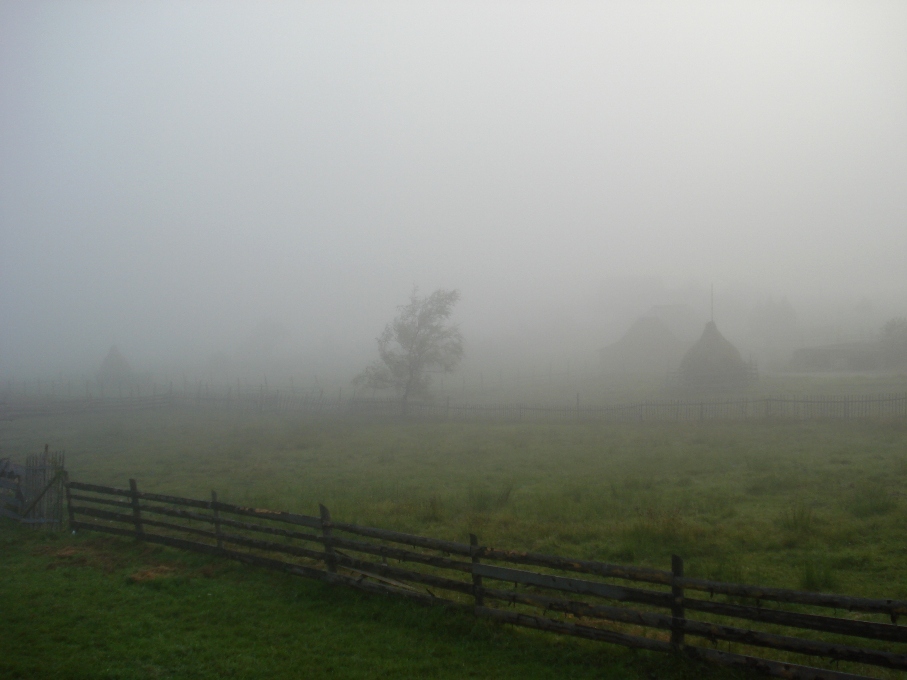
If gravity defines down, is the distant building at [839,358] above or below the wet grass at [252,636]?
above

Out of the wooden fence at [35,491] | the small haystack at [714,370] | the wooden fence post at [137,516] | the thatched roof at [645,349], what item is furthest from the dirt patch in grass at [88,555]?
the thatched roof at [645,349]

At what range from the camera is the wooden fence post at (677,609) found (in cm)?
605

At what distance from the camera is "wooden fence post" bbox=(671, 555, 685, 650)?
6.05 meters

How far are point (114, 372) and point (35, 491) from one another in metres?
48.6

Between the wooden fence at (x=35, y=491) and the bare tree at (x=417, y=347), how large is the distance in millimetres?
27252

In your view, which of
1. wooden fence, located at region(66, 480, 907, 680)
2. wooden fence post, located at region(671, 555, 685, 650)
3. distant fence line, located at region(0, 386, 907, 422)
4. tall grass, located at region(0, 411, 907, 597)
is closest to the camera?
wooden fence, located at region(66, 480, 907, 680)

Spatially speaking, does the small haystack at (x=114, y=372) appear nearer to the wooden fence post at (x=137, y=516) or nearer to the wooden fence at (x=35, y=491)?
the wooden fence at (x=35, y=491)

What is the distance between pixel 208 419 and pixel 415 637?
118 ft

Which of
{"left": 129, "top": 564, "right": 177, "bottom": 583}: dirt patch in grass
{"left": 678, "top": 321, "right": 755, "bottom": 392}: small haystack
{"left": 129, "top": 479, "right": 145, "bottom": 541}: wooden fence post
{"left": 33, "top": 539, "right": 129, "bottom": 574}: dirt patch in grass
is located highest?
{"left": 678, "top": 321, "right": 755, "bottom": 392}: small haystack

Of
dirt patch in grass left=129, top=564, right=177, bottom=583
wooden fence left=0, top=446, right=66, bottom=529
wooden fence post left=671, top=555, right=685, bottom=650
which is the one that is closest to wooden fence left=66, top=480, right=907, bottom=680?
wooden fence post left=671, top=555, right=685, bottom=650

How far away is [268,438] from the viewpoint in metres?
29.5

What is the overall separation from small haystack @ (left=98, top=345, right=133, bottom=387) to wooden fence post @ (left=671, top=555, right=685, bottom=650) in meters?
59.0

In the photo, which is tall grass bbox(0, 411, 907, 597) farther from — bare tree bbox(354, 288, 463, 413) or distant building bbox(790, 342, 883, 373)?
distant building bbox(790, 342, 883, 373)

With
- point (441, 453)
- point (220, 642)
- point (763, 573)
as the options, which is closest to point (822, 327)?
point (441, 453)
